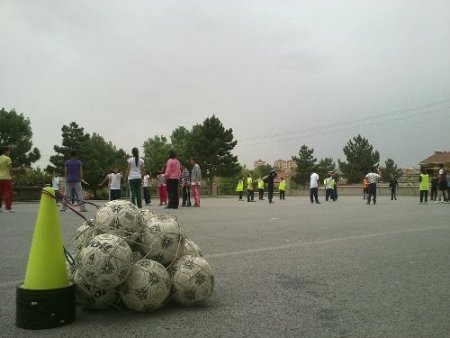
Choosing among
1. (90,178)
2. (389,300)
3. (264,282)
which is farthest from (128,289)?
(90,178)

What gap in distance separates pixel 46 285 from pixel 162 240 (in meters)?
0.99

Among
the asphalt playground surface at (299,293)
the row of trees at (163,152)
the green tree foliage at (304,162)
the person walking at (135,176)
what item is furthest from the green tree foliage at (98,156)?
the asphalt playground surface at (299,293)

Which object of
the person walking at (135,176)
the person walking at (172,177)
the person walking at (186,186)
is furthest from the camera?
the person walking at (186,186)

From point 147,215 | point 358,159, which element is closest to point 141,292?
point 147,215

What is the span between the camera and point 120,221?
12.5 feet

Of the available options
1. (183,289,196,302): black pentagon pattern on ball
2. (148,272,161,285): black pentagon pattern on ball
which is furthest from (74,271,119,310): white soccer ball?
(183,289,196,302): black pentagon pattern on ball

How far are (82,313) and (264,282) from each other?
6.39ft

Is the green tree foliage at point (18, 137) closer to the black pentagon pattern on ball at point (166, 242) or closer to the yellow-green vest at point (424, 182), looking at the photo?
the yellow-green vest at point (424, 182)

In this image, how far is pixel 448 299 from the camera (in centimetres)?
422

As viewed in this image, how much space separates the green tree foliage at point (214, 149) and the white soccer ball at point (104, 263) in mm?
72845

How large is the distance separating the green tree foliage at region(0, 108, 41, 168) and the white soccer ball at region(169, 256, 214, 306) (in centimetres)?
6531

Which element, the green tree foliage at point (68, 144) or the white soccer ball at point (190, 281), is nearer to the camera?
the white soccer ball at point (190, 281)

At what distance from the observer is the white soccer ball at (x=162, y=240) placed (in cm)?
392

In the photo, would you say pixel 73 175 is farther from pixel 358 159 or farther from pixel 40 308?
pixel 358 159
